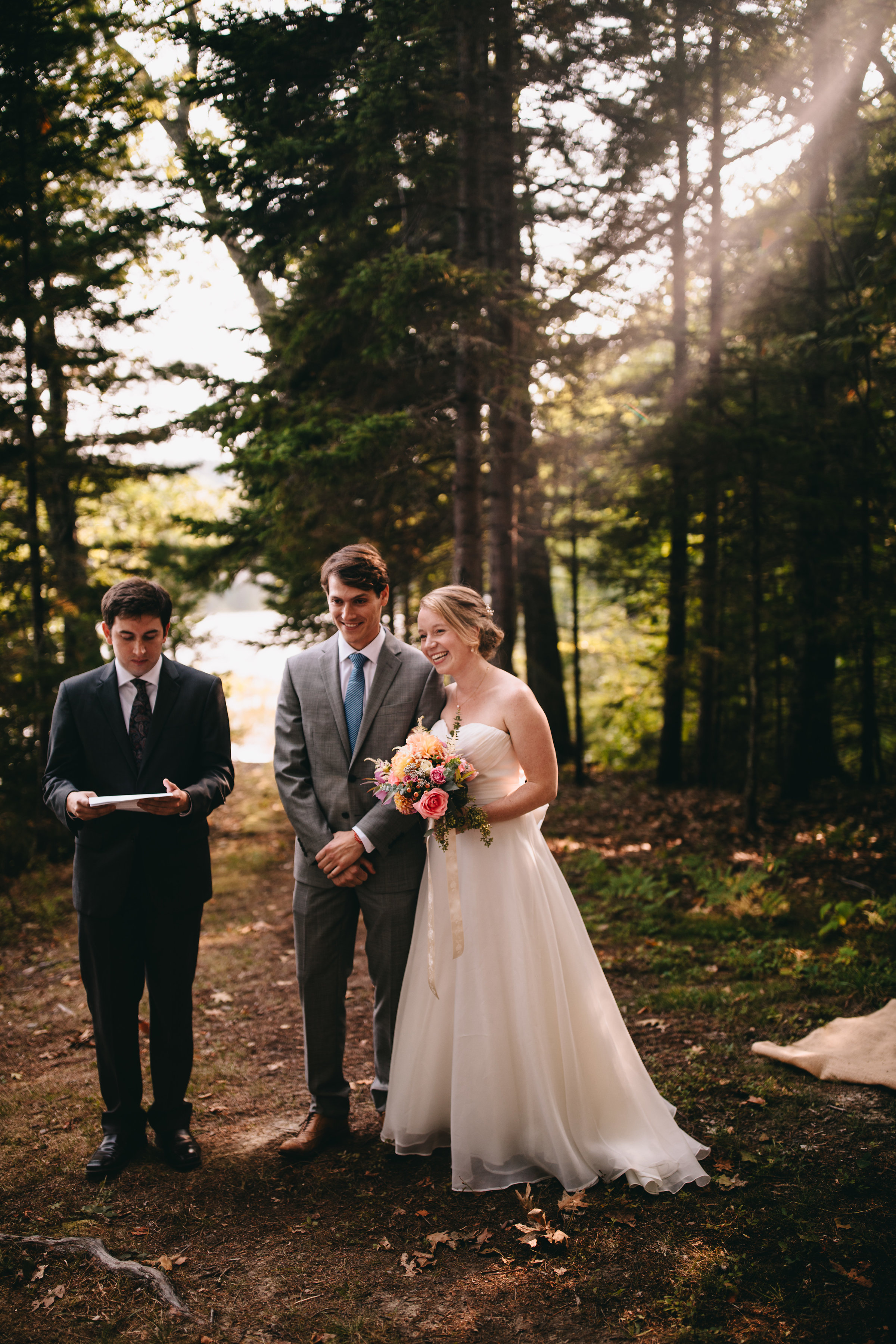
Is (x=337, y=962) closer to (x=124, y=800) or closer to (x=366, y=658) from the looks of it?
(x=124, y=800)

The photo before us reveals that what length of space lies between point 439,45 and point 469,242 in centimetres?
167

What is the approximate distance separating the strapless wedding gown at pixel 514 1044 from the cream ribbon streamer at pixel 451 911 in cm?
3

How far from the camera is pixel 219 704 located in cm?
396

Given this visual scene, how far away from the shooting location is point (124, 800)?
3.31 m

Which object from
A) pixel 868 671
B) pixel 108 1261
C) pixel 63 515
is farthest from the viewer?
pixel 63 515

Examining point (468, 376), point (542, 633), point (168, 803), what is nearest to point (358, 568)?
point (168, 803)

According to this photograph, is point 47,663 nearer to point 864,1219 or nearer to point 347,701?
point 347,701

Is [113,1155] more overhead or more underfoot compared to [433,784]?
more underfoot

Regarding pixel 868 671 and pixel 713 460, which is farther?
pixel 713 460

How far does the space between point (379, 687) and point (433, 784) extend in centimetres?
62

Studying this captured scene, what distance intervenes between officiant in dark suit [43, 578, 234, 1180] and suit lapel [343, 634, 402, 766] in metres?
0.67

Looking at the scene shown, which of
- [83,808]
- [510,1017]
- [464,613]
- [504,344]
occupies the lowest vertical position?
[510,1017]

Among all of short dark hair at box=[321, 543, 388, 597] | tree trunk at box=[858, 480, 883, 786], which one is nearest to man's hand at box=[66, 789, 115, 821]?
short dark hair at box=[321, 543, 388, 597]

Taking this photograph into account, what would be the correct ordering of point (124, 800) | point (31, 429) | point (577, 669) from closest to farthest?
point (124, 800)
point (31, 429)
point (577, 669)
